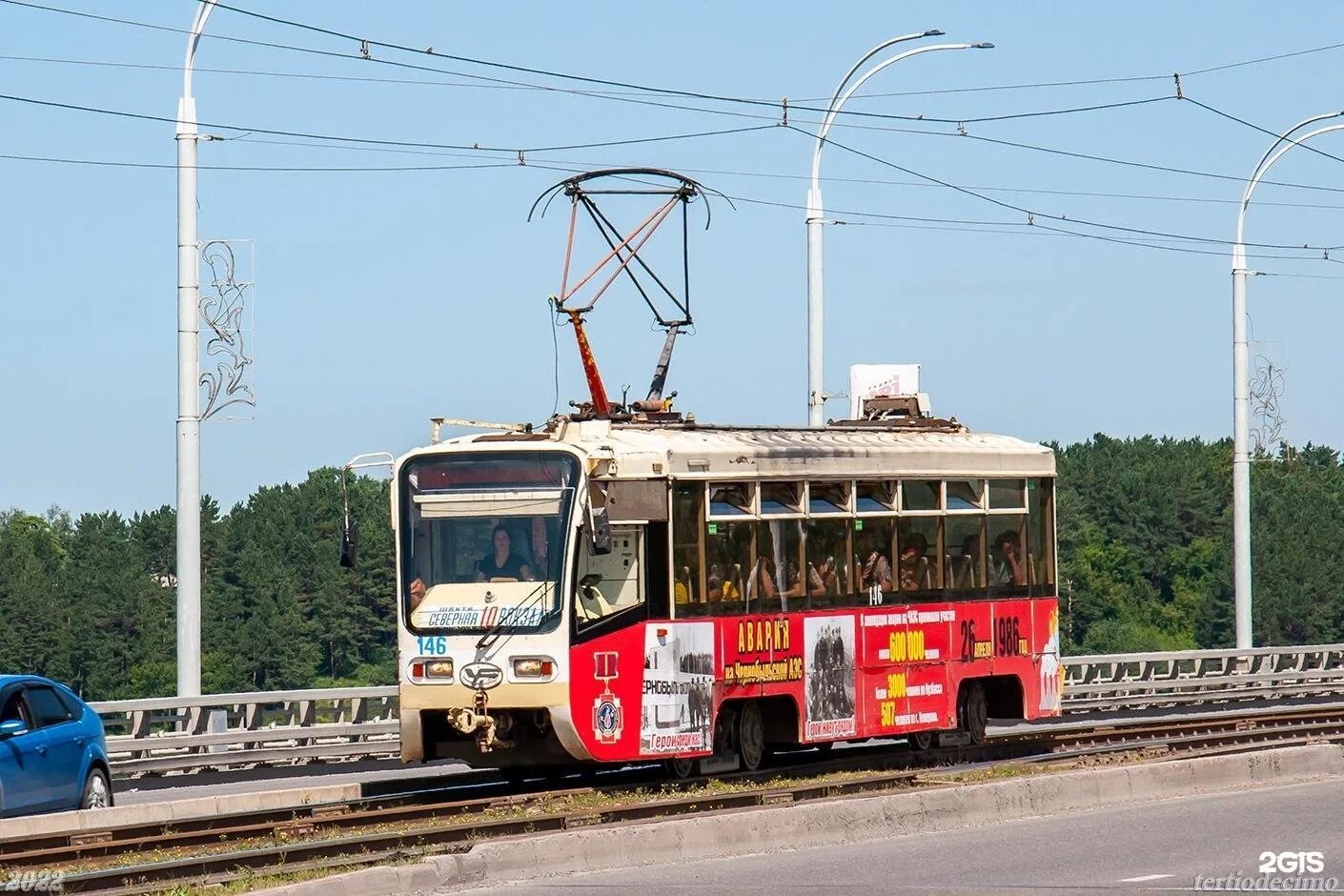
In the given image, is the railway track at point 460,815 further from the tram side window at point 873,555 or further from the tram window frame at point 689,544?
the tram side window at point 873,555

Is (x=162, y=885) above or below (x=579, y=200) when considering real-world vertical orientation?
below

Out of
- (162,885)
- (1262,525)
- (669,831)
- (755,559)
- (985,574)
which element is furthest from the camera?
(1262,525)

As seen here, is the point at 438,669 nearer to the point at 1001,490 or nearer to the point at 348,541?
the point at 348,541

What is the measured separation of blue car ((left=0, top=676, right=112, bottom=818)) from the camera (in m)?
16.6

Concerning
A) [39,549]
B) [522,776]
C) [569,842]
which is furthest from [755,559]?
[39,549]

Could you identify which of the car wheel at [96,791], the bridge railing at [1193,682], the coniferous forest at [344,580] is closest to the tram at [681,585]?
the car wheel at [96,791]

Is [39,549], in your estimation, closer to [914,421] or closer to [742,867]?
[914,421]

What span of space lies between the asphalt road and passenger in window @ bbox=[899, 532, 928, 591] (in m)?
4.44

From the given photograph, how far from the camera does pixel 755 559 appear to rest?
19984 millimetres

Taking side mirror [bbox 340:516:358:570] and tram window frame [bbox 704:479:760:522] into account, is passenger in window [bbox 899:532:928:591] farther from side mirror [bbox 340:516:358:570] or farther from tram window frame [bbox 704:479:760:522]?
side mirror [bbox 340:516:358:570]

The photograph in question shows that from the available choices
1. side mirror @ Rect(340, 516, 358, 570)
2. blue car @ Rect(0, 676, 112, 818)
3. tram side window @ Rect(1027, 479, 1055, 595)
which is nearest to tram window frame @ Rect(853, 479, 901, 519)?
tram side window @ Rect(1027, 479, 1055, 595)

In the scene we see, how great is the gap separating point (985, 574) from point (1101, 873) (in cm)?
915

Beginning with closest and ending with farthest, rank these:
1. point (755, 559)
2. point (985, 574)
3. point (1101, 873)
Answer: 1. point (1101, 873)
2. point (755, 559)
3. point (985, 574)

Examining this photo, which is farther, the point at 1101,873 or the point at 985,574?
the point at 985,574
